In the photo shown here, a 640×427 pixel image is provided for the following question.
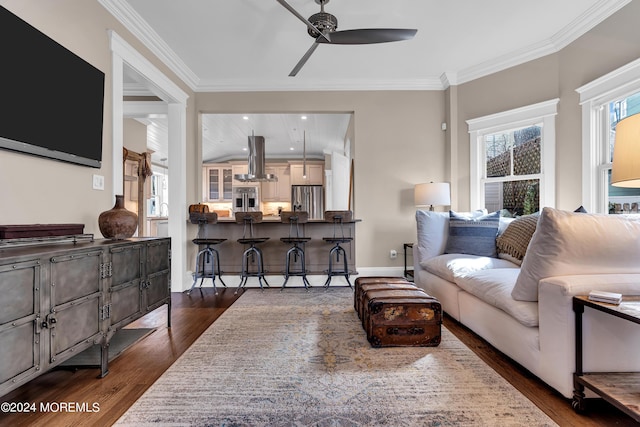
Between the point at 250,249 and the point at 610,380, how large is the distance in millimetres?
3546

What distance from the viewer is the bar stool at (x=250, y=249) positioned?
160 inches

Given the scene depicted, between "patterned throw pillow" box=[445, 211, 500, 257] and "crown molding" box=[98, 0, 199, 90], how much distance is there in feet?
12.9

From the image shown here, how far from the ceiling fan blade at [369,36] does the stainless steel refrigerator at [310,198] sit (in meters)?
6.06

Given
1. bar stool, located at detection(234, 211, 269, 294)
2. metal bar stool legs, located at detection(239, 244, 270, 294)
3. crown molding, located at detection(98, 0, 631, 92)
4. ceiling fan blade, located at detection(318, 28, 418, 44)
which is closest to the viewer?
ceiling fan blade, located at detection(318, 28, 418, 44)

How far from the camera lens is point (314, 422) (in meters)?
1.42

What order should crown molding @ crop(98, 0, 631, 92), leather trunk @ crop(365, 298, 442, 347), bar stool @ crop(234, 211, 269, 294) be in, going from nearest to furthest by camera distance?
leather trunk @ crop(365, 298, 442, 347) < crown molding @ crop(98, 0, 631, 92) < bar stool @ crop(234, 211, 269, 294)

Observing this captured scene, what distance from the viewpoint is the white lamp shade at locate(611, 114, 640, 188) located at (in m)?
1.42

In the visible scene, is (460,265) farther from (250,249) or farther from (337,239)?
(250,249)

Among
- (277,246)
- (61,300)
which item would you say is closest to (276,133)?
(277,246)

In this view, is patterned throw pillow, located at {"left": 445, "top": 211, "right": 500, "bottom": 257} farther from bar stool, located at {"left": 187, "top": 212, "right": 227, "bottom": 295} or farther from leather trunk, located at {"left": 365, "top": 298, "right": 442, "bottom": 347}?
bar stool, located at {"left": 187, "top": 212, "right": 227, "bottom": 295}

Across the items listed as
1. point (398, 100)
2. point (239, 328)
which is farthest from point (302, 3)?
point (239, 328)

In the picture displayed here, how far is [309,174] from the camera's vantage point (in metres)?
8.93

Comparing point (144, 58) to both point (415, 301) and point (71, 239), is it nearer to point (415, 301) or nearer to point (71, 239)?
point (71, 239)

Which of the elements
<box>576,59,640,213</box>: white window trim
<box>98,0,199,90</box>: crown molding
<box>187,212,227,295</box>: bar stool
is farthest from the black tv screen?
<box>576,59,640,213</box>: white window trim
